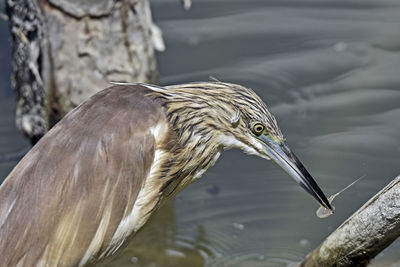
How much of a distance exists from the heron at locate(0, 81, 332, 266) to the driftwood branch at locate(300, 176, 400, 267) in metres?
0.28

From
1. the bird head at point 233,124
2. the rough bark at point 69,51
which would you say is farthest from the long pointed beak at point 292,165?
the rough bark at point 69,51

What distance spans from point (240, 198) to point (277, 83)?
124cm

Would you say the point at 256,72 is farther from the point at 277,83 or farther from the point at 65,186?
the point at 65,186

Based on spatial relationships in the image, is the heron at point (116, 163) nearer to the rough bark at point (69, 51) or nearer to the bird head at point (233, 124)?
the bird head at point (233, 124)

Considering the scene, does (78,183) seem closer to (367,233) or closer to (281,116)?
(367,233)

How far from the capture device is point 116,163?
146 inches

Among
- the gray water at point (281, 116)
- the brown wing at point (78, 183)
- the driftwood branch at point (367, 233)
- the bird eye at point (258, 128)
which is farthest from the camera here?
the gray water at point (281, 116)

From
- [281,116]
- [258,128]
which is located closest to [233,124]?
[258,128]

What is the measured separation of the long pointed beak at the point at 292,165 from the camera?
388 centimetres

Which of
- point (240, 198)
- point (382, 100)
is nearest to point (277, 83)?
point (382, 100)

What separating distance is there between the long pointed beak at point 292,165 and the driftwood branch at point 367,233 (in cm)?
24

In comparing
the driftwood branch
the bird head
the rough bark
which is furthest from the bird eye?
the rough bark

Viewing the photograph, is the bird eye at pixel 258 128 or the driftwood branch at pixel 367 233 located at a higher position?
the bird eye at pixel 258 128

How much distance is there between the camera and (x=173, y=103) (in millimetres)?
3926
